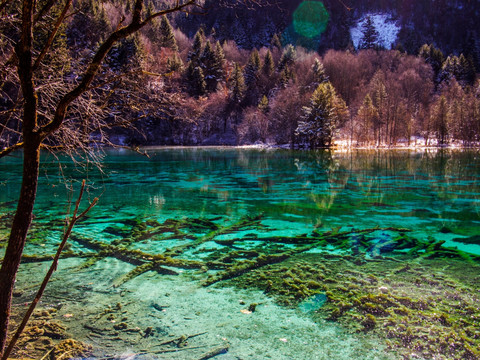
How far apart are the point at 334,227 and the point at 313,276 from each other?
3.42 meters

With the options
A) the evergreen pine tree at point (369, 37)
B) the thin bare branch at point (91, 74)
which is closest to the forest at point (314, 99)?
the evergreen pine tree at point (369, 37)

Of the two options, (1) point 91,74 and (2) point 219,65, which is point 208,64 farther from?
(1) point 91,74

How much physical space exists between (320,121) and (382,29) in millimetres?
121420

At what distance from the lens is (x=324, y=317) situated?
176 inches

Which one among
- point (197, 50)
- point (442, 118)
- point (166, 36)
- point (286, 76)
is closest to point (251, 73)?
point (286, 76)

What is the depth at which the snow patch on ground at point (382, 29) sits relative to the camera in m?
146

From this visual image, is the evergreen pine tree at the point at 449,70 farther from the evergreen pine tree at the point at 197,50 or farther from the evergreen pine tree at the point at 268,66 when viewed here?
the evergreen pine tree at the point at 197,50

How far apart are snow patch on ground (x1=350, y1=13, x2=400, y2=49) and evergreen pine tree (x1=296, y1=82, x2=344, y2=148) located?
102 meters

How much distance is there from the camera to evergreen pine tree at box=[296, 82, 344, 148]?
183 feet

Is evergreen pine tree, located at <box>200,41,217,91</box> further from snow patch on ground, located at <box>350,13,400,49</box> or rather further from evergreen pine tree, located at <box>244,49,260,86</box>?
snow patch on ground, located at <box>350,13,400,49</box>

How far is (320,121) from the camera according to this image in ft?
184

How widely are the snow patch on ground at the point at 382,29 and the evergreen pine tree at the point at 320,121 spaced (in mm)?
102155

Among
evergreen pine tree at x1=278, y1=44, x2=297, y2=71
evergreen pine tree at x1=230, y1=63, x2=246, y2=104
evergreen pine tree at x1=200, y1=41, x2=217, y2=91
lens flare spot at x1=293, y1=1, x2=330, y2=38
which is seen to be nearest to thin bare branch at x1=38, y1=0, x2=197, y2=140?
evergreen pine tree at x1=230, y1=63, x2=246, y2=104

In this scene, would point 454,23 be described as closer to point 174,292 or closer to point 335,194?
point 335,194
